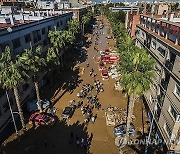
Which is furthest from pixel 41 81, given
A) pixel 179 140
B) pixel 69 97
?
pixel 179 140

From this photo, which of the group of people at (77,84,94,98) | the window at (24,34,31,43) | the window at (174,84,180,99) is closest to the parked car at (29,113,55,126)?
the group of people at (77,84,94,98)

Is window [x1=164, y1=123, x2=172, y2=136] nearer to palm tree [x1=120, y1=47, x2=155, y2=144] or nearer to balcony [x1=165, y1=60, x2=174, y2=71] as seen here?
palm tree [x1=120, y1=47, x2=155, y2=144]

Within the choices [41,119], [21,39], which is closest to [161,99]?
[41,119]

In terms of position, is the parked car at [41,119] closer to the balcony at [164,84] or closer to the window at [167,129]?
the window at [167,129]

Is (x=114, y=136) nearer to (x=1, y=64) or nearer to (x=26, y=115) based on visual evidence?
(x=26, y=115)

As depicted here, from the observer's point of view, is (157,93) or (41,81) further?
(41,81)

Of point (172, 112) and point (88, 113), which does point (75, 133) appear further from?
point (172, 112)
